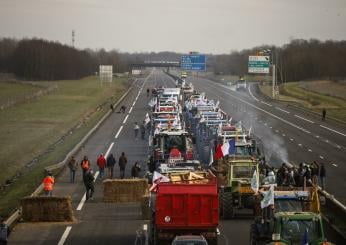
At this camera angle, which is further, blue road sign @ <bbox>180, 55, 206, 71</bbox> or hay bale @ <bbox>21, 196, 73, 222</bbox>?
blue road sign @ <bbox>180, 55, 206, 71</bbox>

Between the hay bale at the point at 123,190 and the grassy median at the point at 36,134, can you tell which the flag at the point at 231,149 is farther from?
the grassy median at the point at 36,134

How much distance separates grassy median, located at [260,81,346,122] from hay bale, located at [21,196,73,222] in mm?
56340

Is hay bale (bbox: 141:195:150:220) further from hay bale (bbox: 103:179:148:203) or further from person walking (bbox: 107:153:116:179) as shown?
person walking (bbox: 107:153:116:179)

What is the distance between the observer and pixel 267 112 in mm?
91312

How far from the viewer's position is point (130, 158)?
50.0m

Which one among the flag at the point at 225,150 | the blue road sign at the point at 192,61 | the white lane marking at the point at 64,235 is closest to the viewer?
the white lane marking at the point at 64,235

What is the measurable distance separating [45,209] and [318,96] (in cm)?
9476

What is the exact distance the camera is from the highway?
87.3 ft

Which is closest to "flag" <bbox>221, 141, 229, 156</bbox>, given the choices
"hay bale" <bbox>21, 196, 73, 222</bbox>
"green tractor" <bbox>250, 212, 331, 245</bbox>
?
"hay bale" <bbox>21, 196, 73, 222</bbox>

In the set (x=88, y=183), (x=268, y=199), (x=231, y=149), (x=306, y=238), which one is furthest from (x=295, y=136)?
(x=306, y=238)

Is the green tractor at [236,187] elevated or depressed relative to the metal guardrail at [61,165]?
elevated

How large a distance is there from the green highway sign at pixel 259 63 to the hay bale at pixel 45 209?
247 feet

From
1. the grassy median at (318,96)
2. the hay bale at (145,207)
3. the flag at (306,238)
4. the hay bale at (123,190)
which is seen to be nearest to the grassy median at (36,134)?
the hay bale at (123,190)

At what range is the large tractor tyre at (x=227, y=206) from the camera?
94.4ft
